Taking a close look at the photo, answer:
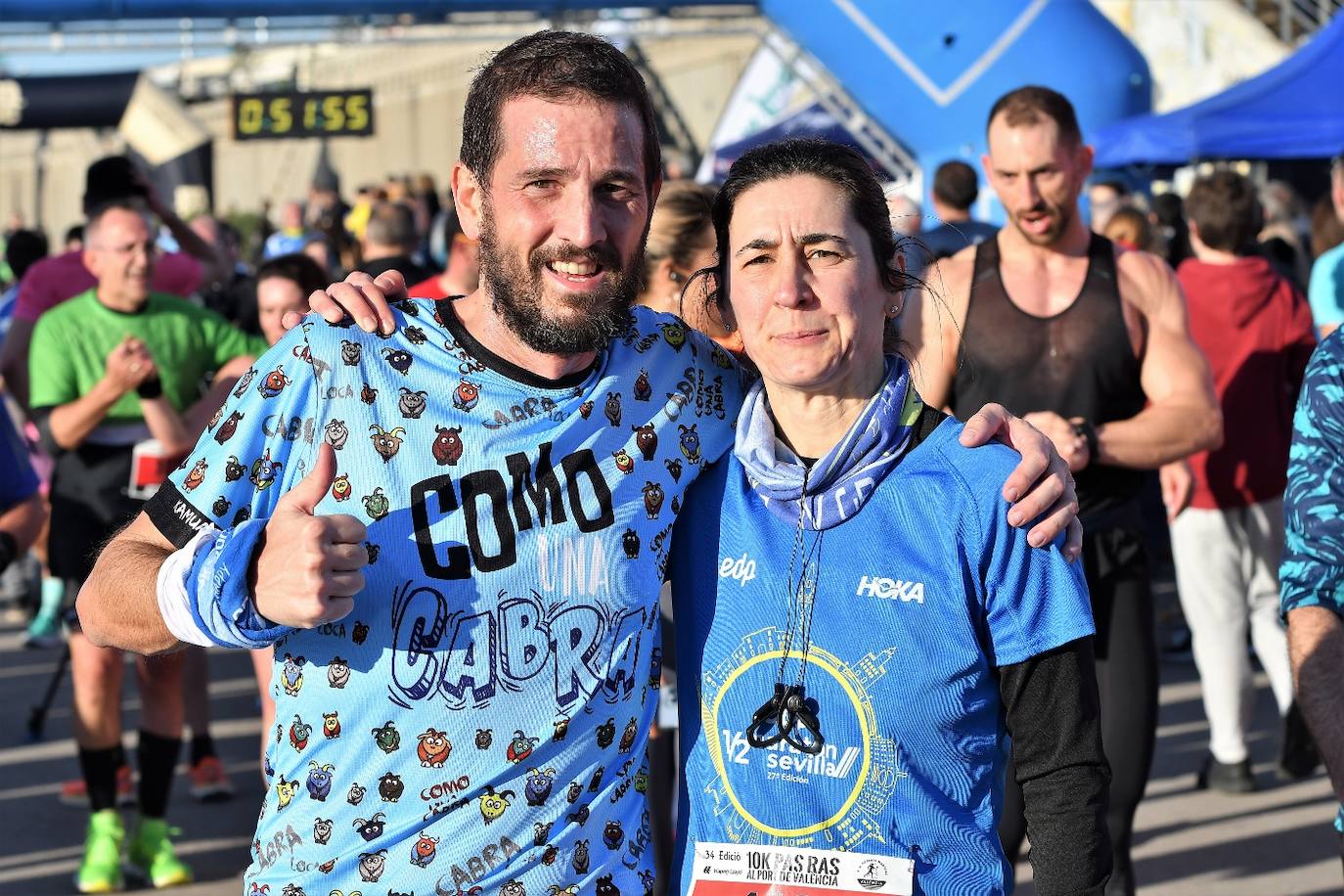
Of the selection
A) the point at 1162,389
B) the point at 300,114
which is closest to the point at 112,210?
the point at 1162,389

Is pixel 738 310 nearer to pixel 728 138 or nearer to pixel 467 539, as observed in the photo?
pixel 467 539

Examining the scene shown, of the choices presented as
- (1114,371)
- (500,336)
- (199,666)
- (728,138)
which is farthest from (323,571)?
(728,138)

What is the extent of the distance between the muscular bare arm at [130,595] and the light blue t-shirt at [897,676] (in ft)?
2.36

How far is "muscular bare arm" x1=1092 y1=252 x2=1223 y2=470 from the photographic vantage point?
4078 mm

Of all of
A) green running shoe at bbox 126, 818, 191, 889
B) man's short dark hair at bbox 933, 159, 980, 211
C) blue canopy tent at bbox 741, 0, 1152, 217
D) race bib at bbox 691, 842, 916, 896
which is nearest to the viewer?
A: race bib at bbox 691, 842, 916, 896

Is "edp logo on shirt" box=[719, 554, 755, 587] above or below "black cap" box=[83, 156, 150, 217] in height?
below

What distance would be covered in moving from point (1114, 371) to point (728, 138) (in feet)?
40.0

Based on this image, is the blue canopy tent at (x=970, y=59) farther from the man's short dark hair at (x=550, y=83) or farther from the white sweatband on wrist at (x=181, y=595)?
the white sweatband on wrist at (x=181, y=595)

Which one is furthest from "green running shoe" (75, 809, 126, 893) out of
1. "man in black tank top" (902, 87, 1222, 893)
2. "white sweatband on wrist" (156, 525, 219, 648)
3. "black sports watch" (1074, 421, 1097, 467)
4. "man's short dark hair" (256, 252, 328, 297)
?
"white sweatband on wrist" (156, 525, 219, 648)

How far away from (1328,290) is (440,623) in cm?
530

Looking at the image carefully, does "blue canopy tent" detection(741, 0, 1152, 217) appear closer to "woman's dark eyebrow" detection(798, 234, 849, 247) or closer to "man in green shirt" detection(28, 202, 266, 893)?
"man in green shirt" detection(28, 202, 266, 893)

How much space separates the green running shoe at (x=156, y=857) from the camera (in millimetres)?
Answer: 5320

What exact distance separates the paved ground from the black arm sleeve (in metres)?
3.18

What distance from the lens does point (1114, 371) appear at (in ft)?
13.8
